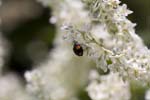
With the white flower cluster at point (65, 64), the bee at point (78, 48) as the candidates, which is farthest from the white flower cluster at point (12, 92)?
Answer: the bee at point (78, 48)

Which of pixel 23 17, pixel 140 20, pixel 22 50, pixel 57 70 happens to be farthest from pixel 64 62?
pixel 23 17

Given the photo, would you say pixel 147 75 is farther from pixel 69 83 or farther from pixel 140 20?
pixel 140 20

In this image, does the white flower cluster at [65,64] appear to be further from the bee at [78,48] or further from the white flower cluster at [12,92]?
the bee at [78,48]

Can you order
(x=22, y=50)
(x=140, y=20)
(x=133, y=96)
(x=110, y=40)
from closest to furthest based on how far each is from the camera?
(x=110, y=40), (x=133, y=96), (x=140, y=20), (x=22, y=50)

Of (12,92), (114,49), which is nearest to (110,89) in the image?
(114,49)

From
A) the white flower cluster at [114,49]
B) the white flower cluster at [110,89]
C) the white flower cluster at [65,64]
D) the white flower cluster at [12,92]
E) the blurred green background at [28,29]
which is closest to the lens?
the white flower cluster at [114,49]
